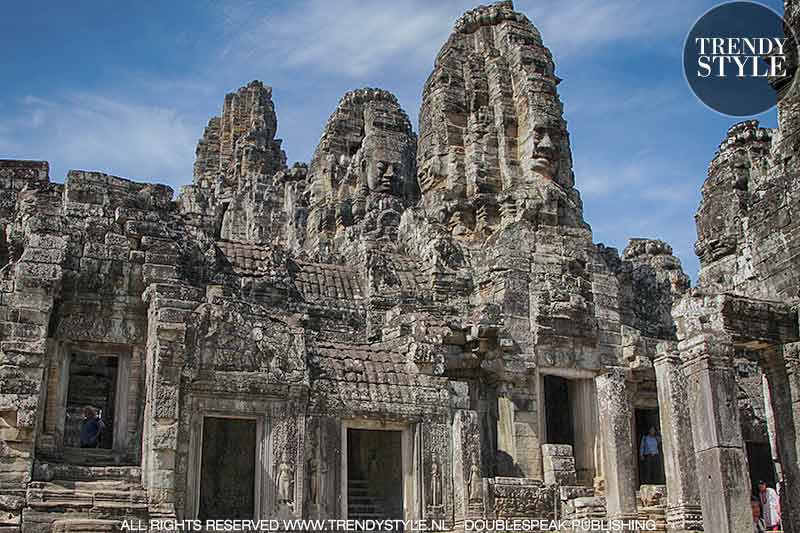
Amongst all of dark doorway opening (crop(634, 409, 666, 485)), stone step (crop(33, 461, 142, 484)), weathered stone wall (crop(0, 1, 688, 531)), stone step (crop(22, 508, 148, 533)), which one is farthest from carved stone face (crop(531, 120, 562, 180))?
stone step (crop(22, 508, 148, 533))

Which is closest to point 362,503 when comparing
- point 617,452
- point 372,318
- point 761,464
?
point 372,318

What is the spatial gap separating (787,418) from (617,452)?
3.63 metres

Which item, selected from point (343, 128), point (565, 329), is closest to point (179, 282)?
point (565, 329)

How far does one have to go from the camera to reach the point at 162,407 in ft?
48.4

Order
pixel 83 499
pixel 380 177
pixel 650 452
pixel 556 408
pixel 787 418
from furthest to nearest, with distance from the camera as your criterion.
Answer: pixel 380 177 < pixel 556 408 < pixel 650 452 < pixel 83 499 < pixel 787 418

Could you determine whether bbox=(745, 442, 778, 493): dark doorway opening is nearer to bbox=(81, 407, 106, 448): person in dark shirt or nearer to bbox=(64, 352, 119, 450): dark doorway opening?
bbox=(81, 407, 106, 448): person in dark shirt

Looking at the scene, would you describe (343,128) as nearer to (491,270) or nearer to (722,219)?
(491,270)

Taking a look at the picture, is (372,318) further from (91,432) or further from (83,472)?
(83,472)

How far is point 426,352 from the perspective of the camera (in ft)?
56.7

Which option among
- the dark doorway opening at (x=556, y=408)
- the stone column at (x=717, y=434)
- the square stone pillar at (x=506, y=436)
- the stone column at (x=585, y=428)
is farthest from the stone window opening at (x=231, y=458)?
the dark doorway opening at (x=556, y=408)

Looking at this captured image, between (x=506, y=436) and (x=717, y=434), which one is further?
(x=506, y=436)

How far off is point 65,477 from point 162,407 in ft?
5.61

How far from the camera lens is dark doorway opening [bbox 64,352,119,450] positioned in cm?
1916

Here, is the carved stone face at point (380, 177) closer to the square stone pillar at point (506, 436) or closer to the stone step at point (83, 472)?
the square stone pillar at point (506, 436)
